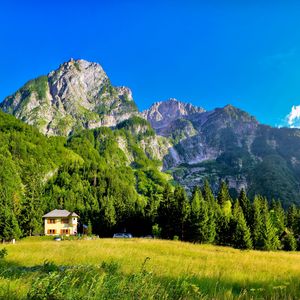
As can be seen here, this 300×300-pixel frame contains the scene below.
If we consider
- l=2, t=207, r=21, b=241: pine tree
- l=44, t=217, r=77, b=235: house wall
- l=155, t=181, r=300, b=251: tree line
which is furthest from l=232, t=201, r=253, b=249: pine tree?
l=44, t=217, r=77, b=235: house wall

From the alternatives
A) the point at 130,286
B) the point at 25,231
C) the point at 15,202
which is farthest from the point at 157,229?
the point at 130,286

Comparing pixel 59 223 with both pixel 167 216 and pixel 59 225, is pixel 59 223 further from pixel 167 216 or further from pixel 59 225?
pixel 167 216

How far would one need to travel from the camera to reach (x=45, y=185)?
19000 cm

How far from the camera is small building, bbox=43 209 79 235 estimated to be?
109750 millimetres

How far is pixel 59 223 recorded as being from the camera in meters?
111

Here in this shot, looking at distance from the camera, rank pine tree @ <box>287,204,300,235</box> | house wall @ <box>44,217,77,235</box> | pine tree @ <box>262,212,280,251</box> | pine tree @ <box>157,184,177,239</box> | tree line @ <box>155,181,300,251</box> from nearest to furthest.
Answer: pine tree @ <box>262,212,280,251</box> < tree line @ <box>155,181,300,251</box> < pine tree @ <box>157,184,177,239</box> < pine tree @ <box>287,204,300,235</box> < house wall @ <box>44,217,77,235</box>

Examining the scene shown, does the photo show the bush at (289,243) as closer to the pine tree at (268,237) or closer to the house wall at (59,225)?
the pine tree at (268,237)

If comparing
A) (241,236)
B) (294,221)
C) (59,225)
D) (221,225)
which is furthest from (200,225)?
(59,225)

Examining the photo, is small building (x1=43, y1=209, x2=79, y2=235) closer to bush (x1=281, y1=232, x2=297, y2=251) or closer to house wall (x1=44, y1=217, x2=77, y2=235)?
house wall (x1=44, y1=217, x2=77, y2=235)

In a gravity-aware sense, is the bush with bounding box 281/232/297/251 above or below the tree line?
below

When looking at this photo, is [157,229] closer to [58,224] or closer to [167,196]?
[167,196]

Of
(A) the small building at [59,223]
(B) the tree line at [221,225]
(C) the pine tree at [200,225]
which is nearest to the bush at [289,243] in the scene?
(B) the tree line at [221,225]

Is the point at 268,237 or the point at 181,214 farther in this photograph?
the point at 181,214

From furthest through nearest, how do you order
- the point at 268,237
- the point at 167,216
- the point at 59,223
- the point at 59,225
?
the point at 59,223 < the point at 59,225 < the point at 167,216 < the point at 268,237
